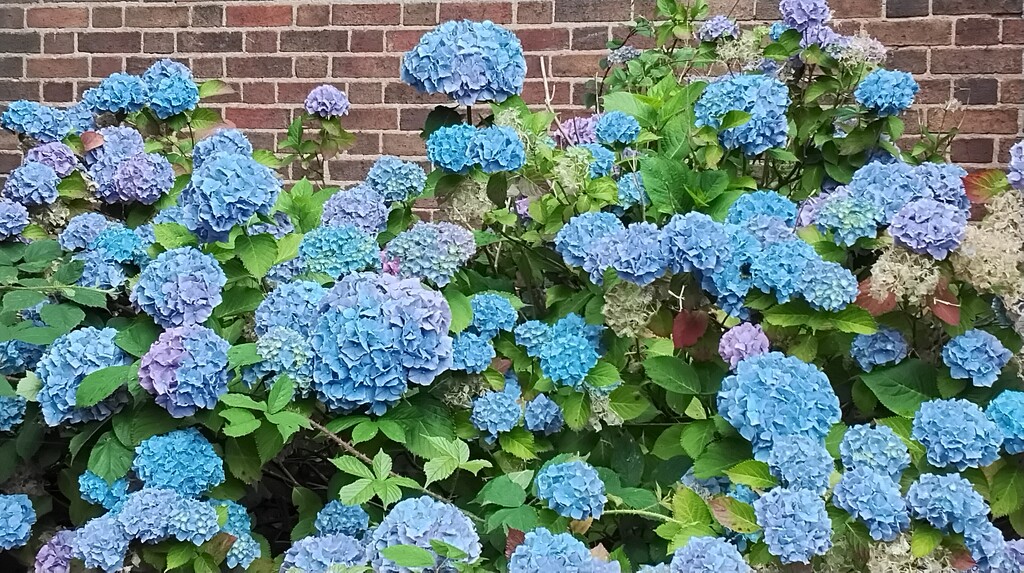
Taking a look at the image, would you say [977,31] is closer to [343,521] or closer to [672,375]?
[672,375]

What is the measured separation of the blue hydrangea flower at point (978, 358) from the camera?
1104 mm

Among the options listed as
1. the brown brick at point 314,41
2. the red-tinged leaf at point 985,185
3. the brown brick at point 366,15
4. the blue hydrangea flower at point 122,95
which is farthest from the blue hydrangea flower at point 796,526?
the brown brick at point 314,41

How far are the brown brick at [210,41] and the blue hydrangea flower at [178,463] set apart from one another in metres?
2.69

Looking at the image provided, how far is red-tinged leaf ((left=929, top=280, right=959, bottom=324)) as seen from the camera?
1089 mm

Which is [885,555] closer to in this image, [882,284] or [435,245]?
[882,284]

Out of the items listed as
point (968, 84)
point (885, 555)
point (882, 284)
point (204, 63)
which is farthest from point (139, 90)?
point (968, 84)

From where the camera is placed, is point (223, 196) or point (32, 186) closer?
point (223, 196)

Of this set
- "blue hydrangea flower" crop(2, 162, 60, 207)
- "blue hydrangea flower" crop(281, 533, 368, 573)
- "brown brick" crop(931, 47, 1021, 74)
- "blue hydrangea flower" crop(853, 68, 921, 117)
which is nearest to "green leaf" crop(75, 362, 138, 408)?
"blue hydrangea flower" crop(281, 533, 368, 573)

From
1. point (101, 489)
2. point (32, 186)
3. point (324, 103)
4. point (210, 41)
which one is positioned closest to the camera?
point (101, 489)

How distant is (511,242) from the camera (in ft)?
5.11

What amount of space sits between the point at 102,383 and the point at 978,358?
47.2 inches

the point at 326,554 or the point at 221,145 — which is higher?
the point at 221,145

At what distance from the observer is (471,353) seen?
4.03ft

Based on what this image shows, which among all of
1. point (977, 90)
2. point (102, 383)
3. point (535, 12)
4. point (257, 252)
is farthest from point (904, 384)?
point (535, 12)
